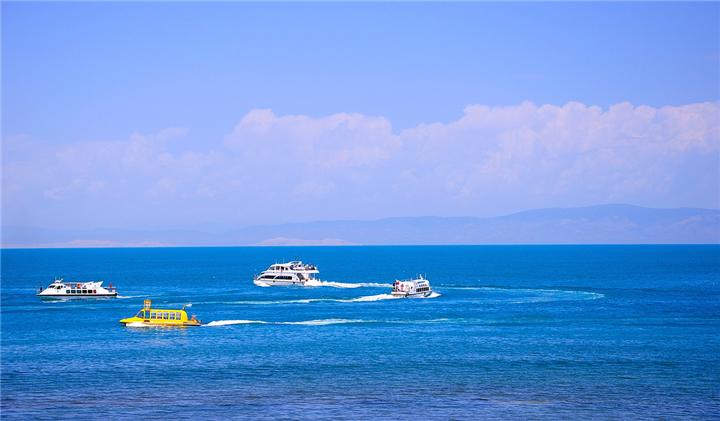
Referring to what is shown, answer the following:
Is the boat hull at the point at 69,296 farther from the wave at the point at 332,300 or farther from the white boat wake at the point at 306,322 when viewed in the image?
the white boat wake at the point at 306,322

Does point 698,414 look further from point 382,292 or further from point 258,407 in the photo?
point 382,292

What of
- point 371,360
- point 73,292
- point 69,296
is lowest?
point 371,360

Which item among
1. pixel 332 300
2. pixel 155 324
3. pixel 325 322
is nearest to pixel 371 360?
pixel 325 322

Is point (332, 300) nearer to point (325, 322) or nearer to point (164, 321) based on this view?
point (325, 322)

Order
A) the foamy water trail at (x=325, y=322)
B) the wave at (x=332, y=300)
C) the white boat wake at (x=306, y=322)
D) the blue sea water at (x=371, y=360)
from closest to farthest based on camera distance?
the blue sea water at (x=371, y=360) < the white boat wake at (x=306, y=322) < the foamy water trail at (x=325, y=322) < the wave at (x=332, y=300)

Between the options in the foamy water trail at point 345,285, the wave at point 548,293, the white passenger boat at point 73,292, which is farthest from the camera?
the foamy water trail at point 345,285

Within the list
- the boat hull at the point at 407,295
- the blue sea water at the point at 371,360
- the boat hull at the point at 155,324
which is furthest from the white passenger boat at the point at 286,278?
the boat hull at the point at 155,324

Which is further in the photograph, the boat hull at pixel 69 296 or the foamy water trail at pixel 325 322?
the boat hull at pixel 69 296

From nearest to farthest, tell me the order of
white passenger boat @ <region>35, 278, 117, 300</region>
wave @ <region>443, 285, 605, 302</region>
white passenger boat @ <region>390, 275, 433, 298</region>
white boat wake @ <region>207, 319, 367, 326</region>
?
white boat wake @ <region>207, 319, 367, 326</region>
wave @ <region>443, 285, 605, 302</region>
white passenger boat @ <region>35, 278, 117, 300</region>
white passenger boat @ <region>390, 275, 433, 298</region>

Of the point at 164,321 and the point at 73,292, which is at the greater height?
the point at 73,292

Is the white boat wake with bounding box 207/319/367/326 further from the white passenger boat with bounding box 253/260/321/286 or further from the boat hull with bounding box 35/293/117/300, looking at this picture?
the white passenger boat with bounding box 253/260/321/286

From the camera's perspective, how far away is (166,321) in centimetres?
8988

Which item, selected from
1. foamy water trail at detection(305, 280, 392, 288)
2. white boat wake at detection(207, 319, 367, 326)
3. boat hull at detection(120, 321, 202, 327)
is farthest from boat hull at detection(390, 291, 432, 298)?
boat hull at detection(120, 321, 202, 327)

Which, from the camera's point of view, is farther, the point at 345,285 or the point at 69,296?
the point at 345,285
